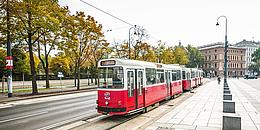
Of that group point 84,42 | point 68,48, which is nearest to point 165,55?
point 84,42

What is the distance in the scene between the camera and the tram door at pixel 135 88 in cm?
1143

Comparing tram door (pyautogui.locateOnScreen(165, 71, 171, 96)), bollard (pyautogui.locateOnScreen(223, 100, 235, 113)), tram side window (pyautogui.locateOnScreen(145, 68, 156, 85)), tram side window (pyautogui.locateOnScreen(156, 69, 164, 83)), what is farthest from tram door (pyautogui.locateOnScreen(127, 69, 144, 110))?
tram door (pyautogui.locateOnScreen(165, 71, 171, 96))

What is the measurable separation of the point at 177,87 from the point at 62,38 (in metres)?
15.3

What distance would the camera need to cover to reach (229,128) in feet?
26.2

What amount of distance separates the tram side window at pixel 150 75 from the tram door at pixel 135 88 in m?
0.82

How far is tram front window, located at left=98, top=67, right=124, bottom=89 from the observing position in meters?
11.2

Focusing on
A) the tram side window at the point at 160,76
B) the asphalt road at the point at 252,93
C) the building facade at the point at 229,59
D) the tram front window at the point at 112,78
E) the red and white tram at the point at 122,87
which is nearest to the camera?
the red and white tram at the point at 122,87

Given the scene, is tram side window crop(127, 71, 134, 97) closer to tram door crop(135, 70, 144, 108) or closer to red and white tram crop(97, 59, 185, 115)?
red and white tram crop(97, 59, 185, 115)

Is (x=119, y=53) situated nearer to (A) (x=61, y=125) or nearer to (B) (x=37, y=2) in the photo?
(B) (x=37, y=2)

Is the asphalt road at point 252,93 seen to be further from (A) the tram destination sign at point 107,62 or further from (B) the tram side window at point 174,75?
(A) the tram destination sign at point 107,62

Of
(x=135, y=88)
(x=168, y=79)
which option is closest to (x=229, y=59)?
(x=168, y=79)

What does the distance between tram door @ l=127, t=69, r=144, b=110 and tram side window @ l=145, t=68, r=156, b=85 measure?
0.82 meters

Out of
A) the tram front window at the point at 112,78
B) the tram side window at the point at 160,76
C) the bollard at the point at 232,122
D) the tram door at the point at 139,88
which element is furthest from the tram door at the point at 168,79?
the bollard at the point at 232,122

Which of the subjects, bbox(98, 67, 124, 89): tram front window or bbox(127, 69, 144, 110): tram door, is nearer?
bbox(98, 67, 124, 89): tram front window
